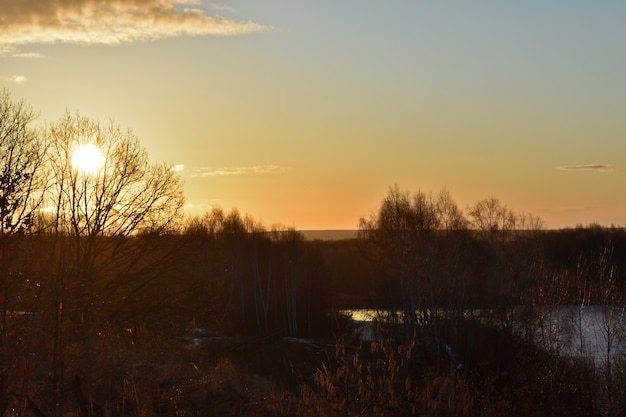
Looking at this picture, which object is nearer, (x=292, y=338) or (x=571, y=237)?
(x=292, y=338)

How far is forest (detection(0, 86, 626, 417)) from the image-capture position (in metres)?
8.77

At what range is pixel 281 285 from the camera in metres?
57.8

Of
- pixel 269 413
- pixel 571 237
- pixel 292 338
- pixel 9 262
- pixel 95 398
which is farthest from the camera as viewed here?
pixel 571 237

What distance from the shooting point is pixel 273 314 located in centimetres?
5647

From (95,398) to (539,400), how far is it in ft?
39.1

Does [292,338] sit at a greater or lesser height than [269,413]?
lesser

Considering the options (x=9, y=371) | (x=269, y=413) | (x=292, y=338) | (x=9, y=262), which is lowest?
(x=292, y=338)

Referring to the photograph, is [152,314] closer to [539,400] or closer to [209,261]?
[539,400]

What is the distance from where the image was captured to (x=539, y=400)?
1866 cm

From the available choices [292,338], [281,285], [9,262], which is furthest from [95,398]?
[281,285]

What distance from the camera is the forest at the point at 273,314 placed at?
345 inches

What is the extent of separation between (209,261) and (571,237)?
43.4 m

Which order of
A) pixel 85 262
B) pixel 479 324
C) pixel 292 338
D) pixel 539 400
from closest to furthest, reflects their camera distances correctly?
pixel 539 400, pixel 85 262, pixel 479 324, pixel 292 338

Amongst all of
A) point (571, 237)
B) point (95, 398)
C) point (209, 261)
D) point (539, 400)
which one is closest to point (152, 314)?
point (95, 398)
